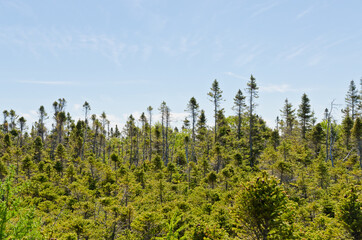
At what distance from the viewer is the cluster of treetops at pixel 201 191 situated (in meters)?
8.69

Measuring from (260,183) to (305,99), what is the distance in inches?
1904

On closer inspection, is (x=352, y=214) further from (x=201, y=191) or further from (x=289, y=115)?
(x=289, y=115)

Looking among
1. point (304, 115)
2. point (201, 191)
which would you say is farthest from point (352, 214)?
point (304, 115)

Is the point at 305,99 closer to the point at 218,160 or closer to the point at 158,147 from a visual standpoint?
the point at 218,160

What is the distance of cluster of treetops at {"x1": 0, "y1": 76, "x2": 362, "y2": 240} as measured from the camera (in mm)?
8688

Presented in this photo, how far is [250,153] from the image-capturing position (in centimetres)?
3769

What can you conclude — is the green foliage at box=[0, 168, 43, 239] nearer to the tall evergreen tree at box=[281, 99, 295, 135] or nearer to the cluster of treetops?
the cluster of treetops

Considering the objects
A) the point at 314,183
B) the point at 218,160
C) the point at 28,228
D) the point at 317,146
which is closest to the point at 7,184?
the point at 28,228

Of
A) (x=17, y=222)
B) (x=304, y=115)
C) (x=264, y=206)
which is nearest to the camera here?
(x=17, y=222)

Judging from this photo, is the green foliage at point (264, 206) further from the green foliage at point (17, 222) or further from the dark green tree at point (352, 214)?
the green foliage at point (17, 222)

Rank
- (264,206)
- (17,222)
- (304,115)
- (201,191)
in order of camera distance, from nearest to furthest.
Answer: (17,222) → (264,206) → (201,191) → (304,115)

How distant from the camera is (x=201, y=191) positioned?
→ 71.9 ft

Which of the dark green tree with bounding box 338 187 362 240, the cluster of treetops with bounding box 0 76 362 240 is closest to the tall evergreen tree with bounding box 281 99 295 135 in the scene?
the cluster of treetops with bounding box 0 76 362 240

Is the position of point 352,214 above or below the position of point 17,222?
below
